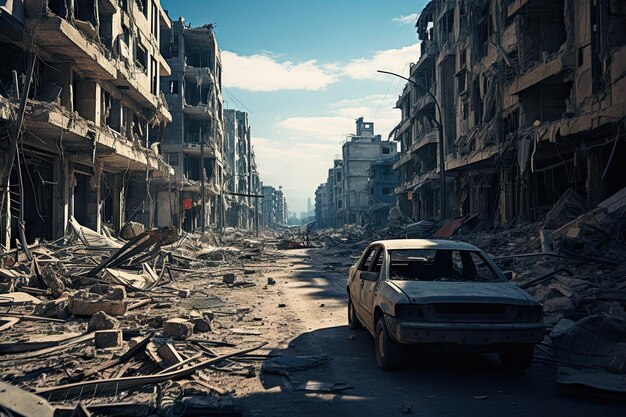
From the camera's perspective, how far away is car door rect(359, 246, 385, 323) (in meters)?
6.42

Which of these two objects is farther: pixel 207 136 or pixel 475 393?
pixel 207 136

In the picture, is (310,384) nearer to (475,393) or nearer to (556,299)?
(475,393)

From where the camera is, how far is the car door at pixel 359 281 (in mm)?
7352

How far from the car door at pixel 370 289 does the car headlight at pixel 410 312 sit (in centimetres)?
98

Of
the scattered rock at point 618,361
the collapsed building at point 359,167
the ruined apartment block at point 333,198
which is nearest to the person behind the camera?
the scattered rock at point 618,361

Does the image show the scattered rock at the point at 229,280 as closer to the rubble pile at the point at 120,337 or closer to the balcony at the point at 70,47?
the rubble pile at the point at 120,337

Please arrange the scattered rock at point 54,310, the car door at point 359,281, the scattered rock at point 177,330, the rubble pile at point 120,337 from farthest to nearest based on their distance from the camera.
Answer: the scattered rock at point 54,310
the car door at point 359,281
the scattered rock at point 177,330
the rubble pile at point 120,337

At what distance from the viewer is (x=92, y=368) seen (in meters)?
5.49

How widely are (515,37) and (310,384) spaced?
21876 millimetres

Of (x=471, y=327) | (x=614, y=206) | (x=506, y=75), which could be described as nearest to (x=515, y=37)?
(x=506, y=75)

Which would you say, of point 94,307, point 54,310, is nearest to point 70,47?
point 54,310

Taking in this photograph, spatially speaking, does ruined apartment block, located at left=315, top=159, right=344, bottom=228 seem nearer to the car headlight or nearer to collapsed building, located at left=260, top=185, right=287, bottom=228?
collapsed building, located at left=260, top=185, right=287, bottom=228

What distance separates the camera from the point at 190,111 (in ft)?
144

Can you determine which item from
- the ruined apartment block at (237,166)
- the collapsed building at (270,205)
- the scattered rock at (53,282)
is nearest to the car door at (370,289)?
the scattered rock at (53,282)
